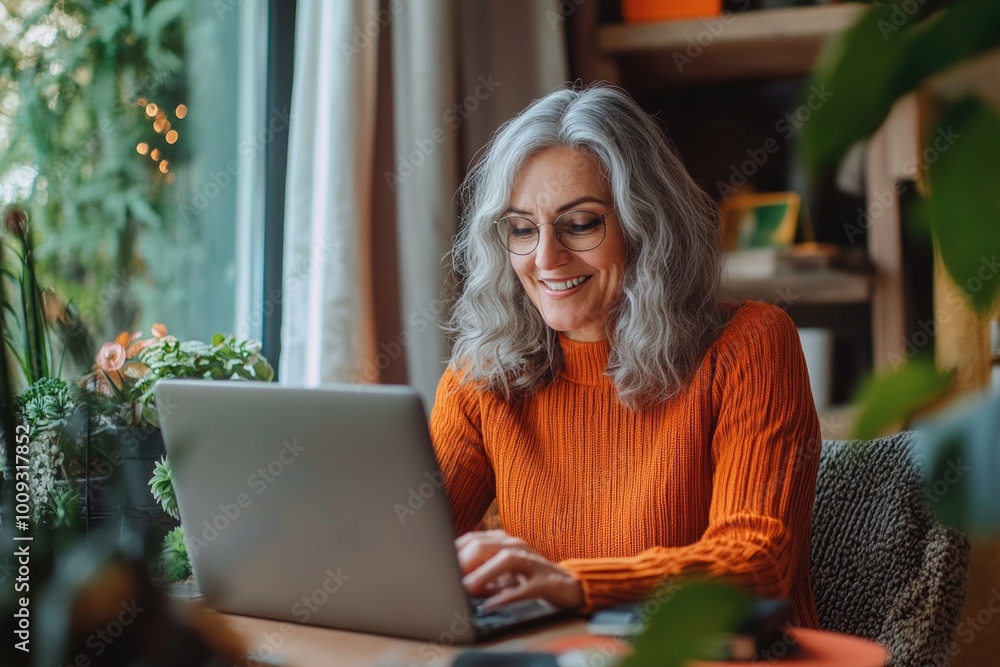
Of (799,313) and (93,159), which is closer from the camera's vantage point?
(93,159)

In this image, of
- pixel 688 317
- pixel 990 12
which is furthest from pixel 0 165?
pixel 990 12

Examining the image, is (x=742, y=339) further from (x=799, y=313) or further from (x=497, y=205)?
(x=799, y=313)

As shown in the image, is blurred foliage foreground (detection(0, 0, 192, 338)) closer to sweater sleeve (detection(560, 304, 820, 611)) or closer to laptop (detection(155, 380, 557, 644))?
laptop (detection(155, 380, 557, 644))

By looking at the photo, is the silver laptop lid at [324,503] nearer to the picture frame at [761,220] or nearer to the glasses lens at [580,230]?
the glasses lens at [580,230]

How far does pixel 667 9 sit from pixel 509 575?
160 centimetres

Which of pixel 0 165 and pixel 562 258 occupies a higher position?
pixel 0 165

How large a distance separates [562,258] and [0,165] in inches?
30.7

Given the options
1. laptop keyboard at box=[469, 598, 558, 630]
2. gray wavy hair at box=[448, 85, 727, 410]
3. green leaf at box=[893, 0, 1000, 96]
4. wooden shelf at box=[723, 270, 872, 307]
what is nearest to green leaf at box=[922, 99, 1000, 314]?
green leaf at box=[893, 0, 1000, 96]

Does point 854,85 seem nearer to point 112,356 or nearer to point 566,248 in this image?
point 112,356

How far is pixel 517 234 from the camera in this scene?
59.5 inches

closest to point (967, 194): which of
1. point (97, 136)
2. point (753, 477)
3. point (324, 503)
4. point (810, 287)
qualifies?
point (324, 503)

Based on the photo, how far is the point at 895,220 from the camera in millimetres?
2117

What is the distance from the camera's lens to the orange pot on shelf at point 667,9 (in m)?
2.18

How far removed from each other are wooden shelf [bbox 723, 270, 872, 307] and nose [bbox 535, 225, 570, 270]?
722 mm
